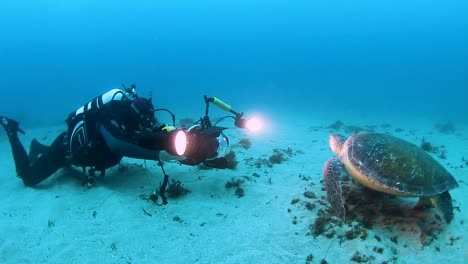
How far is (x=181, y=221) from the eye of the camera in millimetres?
4938

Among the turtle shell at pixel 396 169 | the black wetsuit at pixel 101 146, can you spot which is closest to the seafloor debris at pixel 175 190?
the black wetsuit at pixel 101 146

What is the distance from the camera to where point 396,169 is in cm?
449

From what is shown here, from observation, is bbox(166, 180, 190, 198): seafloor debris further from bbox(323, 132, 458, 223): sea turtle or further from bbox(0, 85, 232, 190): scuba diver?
bbox(323, 132, 458, 223): sea turtle

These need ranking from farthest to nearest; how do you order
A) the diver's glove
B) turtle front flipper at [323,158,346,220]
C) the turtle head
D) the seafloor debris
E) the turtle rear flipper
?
the diver's glove, the turtle head, the seafloor debris, turtle front flipper at [323,158,346,220], the turtle rear flipper

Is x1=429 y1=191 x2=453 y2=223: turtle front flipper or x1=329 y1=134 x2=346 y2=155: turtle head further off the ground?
x1=329 y1=134 x2=346 y2=155: turtle head

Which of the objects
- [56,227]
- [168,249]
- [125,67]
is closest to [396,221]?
[168,249]

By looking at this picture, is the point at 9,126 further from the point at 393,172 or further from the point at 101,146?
the point at 393,172

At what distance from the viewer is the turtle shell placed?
14.2ft

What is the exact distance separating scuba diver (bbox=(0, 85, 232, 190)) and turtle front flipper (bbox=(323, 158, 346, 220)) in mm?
1823

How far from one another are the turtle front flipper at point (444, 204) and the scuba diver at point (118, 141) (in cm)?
336

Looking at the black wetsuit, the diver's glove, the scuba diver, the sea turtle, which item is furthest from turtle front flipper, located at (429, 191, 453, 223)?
the diver's glove

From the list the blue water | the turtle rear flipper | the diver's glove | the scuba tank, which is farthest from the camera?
the blue water

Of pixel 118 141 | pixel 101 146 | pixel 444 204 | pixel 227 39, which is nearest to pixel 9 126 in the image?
pixel 101 146

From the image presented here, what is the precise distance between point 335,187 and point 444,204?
5.08ft
